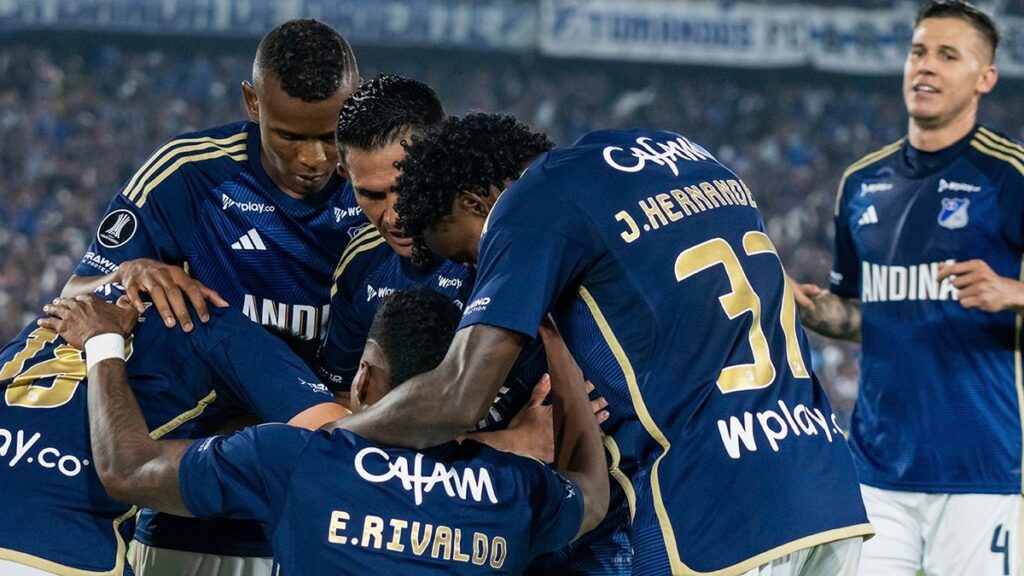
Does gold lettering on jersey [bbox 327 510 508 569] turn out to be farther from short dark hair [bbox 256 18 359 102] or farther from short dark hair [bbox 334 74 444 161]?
short dark hair [bbox 256 18 359 102]

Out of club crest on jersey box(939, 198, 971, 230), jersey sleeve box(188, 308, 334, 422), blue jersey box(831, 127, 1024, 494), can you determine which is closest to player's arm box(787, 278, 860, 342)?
blue jersey box(831, 127, 1024, 494)

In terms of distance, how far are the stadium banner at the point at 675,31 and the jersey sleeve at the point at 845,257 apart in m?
15.2

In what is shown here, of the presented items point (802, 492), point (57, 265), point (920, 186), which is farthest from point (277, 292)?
point (57, 265)

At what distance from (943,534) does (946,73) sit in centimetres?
198

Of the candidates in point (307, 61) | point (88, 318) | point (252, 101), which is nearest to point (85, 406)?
point (88, 318)

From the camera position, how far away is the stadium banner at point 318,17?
1894 cm

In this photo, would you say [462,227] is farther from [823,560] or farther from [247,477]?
[823,560]

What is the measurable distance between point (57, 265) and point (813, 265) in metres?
10.3

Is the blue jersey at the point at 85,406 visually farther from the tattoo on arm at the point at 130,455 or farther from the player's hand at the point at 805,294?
the player's hand at the point at 805,294

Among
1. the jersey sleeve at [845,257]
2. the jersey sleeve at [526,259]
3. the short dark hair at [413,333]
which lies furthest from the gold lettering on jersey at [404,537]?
the jersey sleeve at [845,257]

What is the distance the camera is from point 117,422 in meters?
3.13

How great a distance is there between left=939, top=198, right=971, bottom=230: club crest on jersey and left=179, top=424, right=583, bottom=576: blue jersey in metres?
2.94

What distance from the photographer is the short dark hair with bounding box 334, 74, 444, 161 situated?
12.6ft

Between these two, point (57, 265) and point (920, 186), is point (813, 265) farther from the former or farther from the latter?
point (920, 186)
